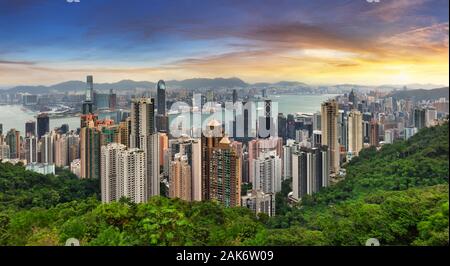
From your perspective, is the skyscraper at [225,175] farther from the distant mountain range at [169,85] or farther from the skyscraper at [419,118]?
the skyscraper at [419,118]

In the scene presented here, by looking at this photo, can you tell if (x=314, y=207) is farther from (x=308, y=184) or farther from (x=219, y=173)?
(x=219, y=173)

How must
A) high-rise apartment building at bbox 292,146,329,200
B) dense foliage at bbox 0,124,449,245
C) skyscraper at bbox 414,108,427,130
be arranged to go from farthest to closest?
high-rise apartment building at bbox 292,146,329,200, skyscraper at bbox 414,108,427,130, dense foliage at bbox 0,124,449,245

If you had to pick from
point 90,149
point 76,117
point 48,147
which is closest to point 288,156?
point 90,149

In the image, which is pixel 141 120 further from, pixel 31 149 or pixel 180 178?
pixel 31 149

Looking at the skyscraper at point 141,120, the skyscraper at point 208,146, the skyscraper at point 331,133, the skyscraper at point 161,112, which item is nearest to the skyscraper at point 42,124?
the skyscraper at point 141,120

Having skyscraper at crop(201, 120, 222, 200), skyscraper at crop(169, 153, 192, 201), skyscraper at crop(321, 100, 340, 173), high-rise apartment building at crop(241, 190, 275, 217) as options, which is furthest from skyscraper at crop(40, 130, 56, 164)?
skyscraper at crop(321, 100, 340, 173)

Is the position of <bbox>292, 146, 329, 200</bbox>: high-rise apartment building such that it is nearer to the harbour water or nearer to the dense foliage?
the dense foliage

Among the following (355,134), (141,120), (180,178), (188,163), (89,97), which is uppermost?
(89,97)

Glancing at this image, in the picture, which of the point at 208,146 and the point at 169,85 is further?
the point at 208,146

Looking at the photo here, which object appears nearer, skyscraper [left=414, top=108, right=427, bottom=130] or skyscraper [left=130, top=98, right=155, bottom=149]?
skyscraper [left=414, top=108, right=427, bottom=130]
